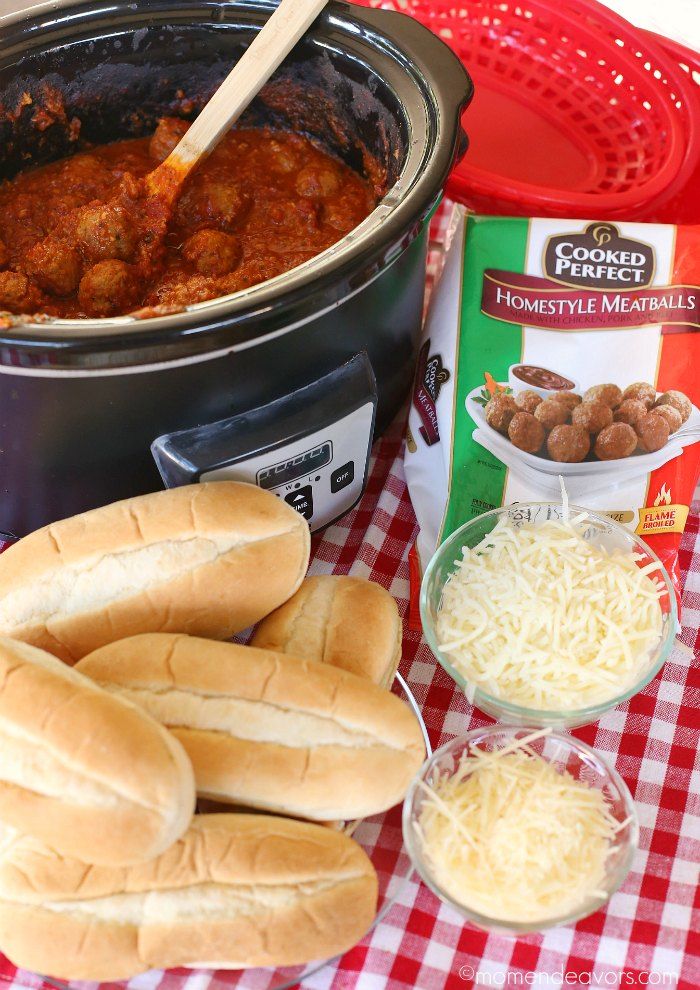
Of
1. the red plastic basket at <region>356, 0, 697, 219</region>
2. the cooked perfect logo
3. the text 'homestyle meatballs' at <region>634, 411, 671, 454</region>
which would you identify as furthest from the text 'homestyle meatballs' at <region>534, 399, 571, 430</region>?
A: the red plastic basket at <region>356, 0, 697, 219</region>

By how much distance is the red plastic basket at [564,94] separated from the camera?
2.41m

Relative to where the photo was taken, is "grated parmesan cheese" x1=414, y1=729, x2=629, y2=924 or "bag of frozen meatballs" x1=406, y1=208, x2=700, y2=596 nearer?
"grated parmesan cheese" x1=414, y1=729, x2=629, y2=924

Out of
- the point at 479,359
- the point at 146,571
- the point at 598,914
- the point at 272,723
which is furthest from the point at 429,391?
the point at 598,914

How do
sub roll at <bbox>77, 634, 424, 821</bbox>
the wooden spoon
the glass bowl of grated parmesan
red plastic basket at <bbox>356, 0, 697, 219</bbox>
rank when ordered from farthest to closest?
red plastic basket at <bbox>356, 0, 697, 219</bbox> → the wooden spoon → the glass bowl of grated parmesan → sub roll at <bbox>77, 634, 424, 821</bbox>

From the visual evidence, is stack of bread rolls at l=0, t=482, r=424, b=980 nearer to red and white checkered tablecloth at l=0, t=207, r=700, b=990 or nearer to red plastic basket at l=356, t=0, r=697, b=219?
red and white checkered tablecloth at l=0, t=207, r=700, b=990

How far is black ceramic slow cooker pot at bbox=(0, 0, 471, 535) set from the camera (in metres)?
1.50

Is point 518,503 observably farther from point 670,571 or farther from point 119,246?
point 119,246

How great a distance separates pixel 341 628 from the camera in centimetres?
159

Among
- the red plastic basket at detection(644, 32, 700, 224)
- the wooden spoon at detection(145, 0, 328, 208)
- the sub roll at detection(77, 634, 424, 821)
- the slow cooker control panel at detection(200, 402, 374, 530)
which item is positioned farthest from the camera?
the red plastic basket at detection(644, 32, 700, 224)

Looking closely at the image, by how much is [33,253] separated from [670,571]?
1267 millimetres

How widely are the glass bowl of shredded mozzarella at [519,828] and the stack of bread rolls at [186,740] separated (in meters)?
0.09

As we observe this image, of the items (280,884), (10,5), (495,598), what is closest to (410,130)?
(495,598)

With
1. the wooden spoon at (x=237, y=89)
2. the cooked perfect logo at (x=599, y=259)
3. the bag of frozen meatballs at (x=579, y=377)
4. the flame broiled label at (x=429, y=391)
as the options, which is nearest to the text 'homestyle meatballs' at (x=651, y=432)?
the bag of frozen meatballs at (x=579, y=377)

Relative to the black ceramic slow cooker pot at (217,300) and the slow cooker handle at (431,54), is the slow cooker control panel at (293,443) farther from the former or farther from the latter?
the slow cooker handle at (431,54)
